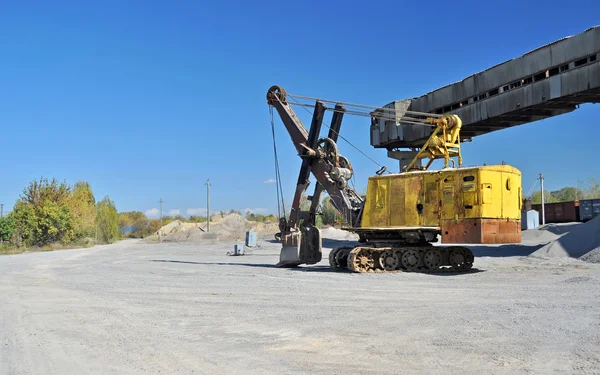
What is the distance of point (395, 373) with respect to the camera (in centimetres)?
586

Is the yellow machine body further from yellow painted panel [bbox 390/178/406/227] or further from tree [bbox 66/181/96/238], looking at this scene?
tree [bbox 66/181/96/238]

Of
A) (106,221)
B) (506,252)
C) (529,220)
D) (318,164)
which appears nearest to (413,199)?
(318,164)

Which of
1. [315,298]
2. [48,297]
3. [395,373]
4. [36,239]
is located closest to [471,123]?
[315,298]

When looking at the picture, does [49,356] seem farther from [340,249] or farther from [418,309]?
[340,249]

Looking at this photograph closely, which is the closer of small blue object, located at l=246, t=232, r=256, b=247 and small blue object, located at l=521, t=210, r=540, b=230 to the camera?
small blue object, located at l=246, t=232, r=256, b=247

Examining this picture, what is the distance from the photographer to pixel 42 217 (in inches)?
1991

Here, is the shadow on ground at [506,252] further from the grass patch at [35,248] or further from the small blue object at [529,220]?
the grass patch at [35,248]

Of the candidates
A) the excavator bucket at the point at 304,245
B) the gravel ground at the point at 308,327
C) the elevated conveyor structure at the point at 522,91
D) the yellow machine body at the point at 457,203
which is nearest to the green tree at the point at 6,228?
the elevated conveyor structure at the point at 522,91

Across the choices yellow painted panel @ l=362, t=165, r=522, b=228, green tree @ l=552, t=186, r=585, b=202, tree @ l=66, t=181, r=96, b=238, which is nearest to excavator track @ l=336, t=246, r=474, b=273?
yellow painted panel @ l=362, t=165, r=522, b=228

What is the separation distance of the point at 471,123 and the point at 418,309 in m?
23.2

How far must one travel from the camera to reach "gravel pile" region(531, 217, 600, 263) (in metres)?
22.5

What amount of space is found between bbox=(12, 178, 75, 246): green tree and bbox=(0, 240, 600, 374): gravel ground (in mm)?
38508

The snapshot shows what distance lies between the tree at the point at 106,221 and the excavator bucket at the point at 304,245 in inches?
2183

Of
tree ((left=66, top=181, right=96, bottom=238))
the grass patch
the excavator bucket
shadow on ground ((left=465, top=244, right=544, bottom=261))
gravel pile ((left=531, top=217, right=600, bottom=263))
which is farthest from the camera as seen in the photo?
tree ((left=66, top=181, right=96, bottom=238))
